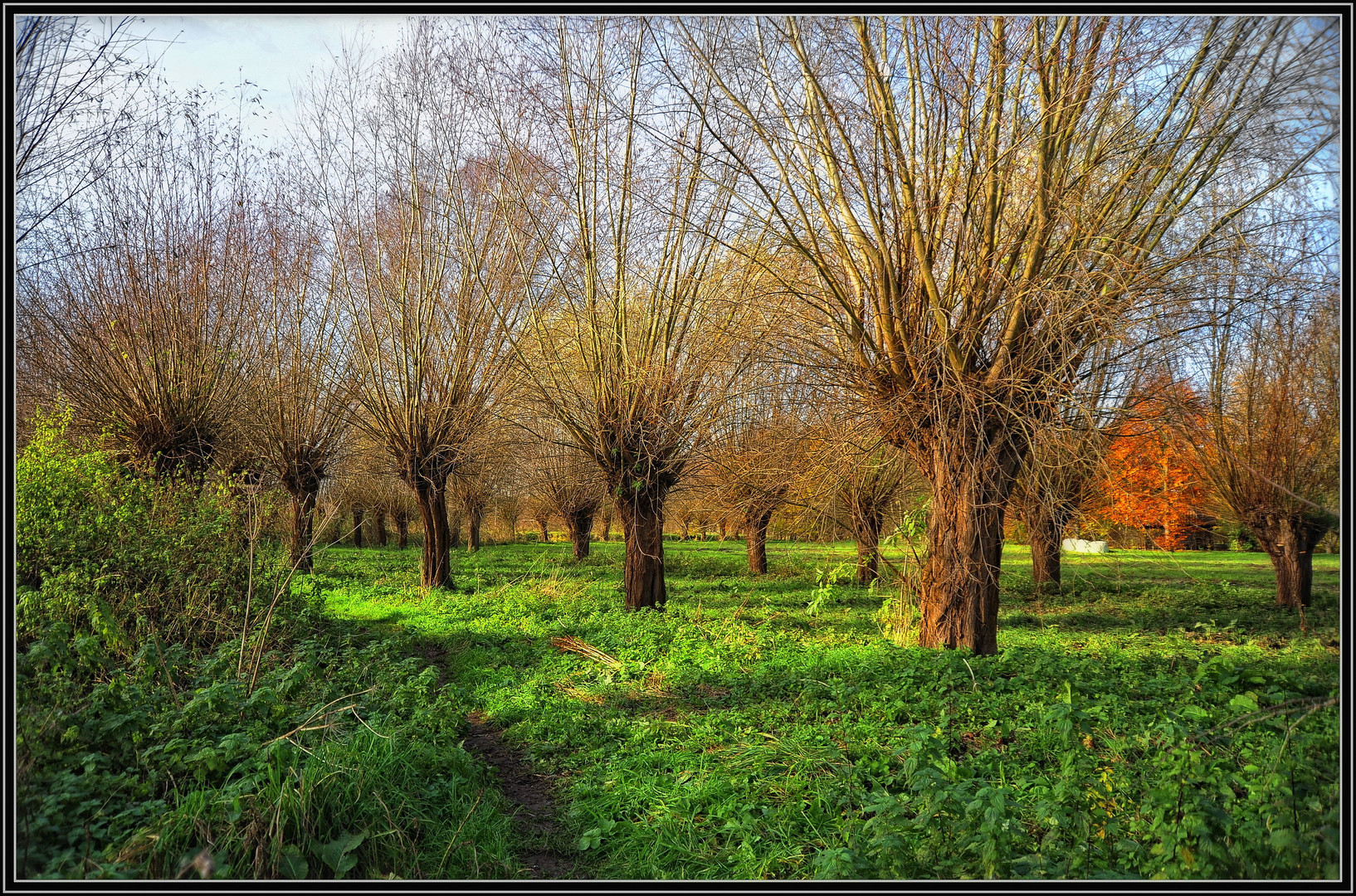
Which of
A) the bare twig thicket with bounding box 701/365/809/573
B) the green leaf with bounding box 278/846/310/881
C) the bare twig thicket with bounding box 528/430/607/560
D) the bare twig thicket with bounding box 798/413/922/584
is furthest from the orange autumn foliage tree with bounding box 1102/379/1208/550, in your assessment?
the bare twig thicket with bounding box 528/430/607/560

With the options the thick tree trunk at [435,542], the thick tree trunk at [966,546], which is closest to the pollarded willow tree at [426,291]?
the thick tree trunk at [435,542]

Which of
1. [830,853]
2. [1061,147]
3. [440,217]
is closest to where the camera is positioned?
[830,853]

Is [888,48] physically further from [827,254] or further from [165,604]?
[165,604]

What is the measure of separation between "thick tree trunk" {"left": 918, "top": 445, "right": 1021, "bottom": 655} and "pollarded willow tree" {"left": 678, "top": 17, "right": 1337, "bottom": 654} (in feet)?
0.06

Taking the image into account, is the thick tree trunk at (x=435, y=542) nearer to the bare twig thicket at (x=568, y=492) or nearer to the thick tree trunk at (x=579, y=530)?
the bare twig thicket at (x=568, y=492)

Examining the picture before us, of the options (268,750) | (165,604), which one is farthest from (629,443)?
(268,750)

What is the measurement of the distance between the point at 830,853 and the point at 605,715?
323 centimetres

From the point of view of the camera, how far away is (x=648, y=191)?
9.95 metres

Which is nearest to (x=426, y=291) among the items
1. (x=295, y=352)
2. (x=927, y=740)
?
(x=295, y=352)

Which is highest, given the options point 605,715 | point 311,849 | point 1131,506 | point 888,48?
point 888,48

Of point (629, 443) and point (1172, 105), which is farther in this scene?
point (629, 443)

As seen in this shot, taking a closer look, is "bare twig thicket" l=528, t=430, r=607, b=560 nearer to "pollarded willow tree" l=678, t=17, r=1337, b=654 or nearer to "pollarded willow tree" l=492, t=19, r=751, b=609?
"pollarded willow tree" l=492, t=19, r=751, b=609

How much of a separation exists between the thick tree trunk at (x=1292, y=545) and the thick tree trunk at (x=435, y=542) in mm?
13417

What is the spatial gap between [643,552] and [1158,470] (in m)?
6.99
